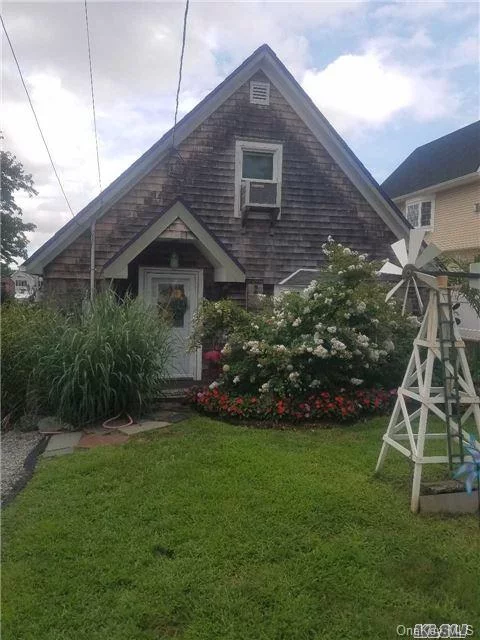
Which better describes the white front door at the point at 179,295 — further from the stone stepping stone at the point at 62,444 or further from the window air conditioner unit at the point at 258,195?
the stone stepping stone at the point at 62,444

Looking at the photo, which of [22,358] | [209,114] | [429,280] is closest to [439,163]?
[209,114]

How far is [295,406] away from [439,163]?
17.5 metres

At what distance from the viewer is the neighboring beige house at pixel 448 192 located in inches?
→ 703

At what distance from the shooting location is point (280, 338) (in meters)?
7.17

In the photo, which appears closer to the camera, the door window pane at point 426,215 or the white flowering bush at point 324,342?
the white flowering bush at point 324,342

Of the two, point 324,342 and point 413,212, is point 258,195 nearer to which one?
point 324,342

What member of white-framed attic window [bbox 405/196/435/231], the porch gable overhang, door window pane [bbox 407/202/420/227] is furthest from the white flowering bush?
door window pane [bbox 407/202/420/227]

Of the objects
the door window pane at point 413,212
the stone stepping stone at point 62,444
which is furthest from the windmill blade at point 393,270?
the door window pane at point 413,212

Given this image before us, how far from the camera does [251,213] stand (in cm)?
985

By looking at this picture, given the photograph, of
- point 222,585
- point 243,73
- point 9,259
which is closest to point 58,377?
point 222,585

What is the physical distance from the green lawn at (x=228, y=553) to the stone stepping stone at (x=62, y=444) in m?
0.41

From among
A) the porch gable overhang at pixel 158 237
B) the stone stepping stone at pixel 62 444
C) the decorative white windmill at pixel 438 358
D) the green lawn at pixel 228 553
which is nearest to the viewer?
the green lawn at pixel 228 553

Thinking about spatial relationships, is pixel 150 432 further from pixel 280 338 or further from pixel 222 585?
pixel 222 585

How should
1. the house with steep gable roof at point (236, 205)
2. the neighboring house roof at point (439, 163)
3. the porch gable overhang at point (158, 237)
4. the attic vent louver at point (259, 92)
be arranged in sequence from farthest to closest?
the neighboring house roof at point (439, 163) → the attic vent louver at point (259, 92) → the house with steep gable roof at point (236, 205) → the porch gable overhang at point (158, 237)
